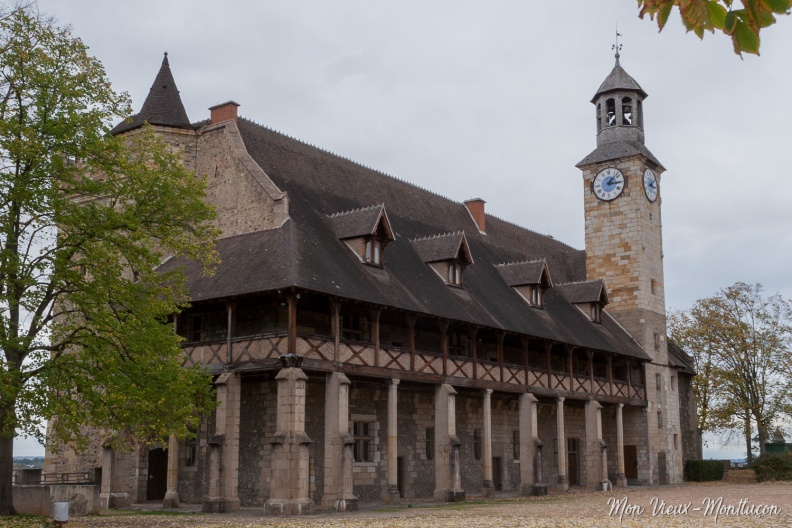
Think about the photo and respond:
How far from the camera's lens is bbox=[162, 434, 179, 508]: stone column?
917 inches

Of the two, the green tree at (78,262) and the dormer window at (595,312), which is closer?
the green tree at (78,262)

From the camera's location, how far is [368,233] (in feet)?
84.6

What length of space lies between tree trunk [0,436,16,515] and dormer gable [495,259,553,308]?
2012 cm

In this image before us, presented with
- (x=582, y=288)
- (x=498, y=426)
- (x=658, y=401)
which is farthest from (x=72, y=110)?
(x=658, y=401)

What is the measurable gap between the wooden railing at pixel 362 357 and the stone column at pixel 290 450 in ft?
2.33

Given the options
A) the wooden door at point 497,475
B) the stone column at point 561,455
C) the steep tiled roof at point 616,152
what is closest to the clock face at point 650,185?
the steep tiled roof at point 616,152

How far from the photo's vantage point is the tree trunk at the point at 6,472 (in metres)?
17.3

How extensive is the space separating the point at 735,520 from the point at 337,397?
10.1 m

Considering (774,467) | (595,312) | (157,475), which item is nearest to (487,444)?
(157,475)

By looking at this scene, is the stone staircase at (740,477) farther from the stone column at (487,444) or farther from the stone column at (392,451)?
the stone column at (392,451)

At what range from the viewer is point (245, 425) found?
80.8ft

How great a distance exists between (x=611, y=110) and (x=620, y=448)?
16633 millimetres

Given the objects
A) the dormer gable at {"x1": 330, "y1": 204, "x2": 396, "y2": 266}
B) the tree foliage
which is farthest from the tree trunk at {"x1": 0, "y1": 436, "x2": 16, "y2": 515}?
the tree foliage

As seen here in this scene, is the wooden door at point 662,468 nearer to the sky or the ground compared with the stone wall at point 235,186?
nearer to the ground
